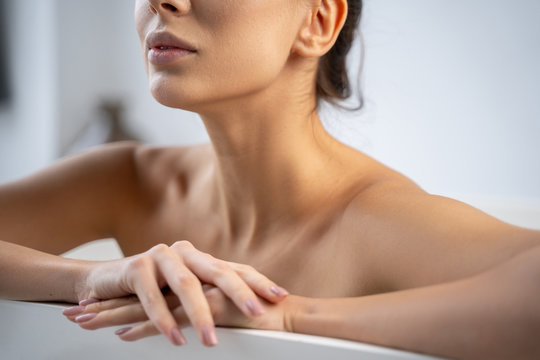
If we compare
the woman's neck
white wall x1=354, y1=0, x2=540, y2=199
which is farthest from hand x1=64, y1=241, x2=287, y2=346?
white wall x1=354, y1=0, x2=540, y2=199

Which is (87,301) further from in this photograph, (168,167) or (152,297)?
(168,167)

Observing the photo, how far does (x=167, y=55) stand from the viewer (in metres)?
0.89

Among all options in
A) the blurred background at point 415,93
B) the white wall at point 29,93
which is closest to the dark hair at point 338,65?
the blurred background at point 415,93

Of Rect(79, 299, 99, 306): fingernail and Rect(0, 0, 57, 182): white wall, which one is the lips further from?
Rect(0, 0, 57, 182): white wall

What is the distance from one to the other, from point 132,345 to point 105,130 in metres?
2.11

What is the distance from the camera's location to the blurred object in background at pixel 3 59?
276cm

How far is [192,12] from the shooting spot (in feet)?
2.91

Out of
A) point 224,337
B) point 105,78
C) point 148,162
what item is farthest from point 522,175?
point 105,78

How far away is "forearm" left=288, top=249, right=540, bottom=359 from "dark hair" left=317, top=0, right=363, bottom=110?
20.6 inches

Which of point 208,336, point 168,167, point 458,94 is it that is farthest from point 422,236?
point 458,94

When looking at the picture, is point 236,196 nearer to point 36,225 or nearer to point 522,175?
point 36,225

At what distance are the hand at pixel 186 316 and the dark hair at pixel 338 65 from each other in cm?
50

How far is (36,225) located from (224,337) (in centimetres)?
69

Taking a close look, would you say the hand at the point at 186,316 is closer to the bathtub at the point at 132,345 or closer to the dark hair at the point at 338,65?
the bathtub at the point at 132,345
